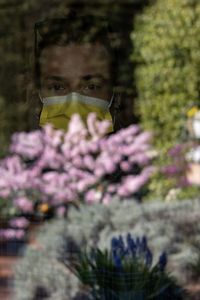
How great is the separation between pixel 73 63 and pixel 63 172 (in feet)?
7.79

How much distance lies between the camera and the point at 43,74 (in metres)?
0.51

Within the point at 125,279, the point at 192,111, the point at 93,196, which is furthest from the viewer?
the point at 192,111

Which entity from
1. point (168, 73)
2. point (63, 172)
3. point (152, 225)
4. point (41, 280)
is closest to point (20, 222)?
point (63, 172)

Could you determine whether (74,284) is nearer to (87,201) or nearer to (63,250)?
(63,250)

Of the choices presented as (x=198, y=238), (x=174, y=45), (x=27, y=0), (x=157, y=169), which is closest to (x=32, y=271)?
(x=198, y=238)

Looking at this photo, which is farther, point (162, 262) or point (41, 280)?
point (41, 280)

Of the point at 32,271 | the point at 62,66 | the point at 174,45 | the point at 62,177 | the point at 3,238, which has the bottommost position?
the point at 62,66

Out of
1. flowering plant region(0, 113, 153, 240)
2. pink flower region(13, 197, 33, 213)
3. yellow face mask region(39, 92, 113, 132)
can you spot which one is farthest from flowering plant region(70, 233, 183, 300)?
yellow face mask region(39, 92, 113, 132)

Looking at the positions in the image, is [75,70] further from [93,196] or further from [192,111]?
[192,111]

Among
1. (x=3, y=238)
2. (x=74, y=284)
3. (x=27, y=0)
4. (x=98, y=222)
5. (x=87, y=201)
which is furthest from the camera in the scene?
(x=3, y=238)

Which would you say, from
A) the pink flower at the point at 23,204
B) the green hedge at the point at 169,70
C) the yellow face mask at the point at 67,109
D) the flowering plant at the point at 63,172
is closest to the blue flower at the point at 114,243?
the flowering plant at the point at 63,172

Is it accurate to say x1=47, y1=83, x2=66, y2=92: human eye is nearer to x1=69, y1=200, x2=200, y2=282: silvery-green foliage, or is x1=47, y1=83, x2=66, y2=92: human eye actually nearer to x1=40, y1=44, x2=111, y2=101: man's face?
x1=40, y1=44, x2=111, y2=101: man's face

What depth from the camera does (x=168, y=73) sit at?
3117mm

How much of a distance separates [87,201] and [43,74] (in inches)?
90.8
